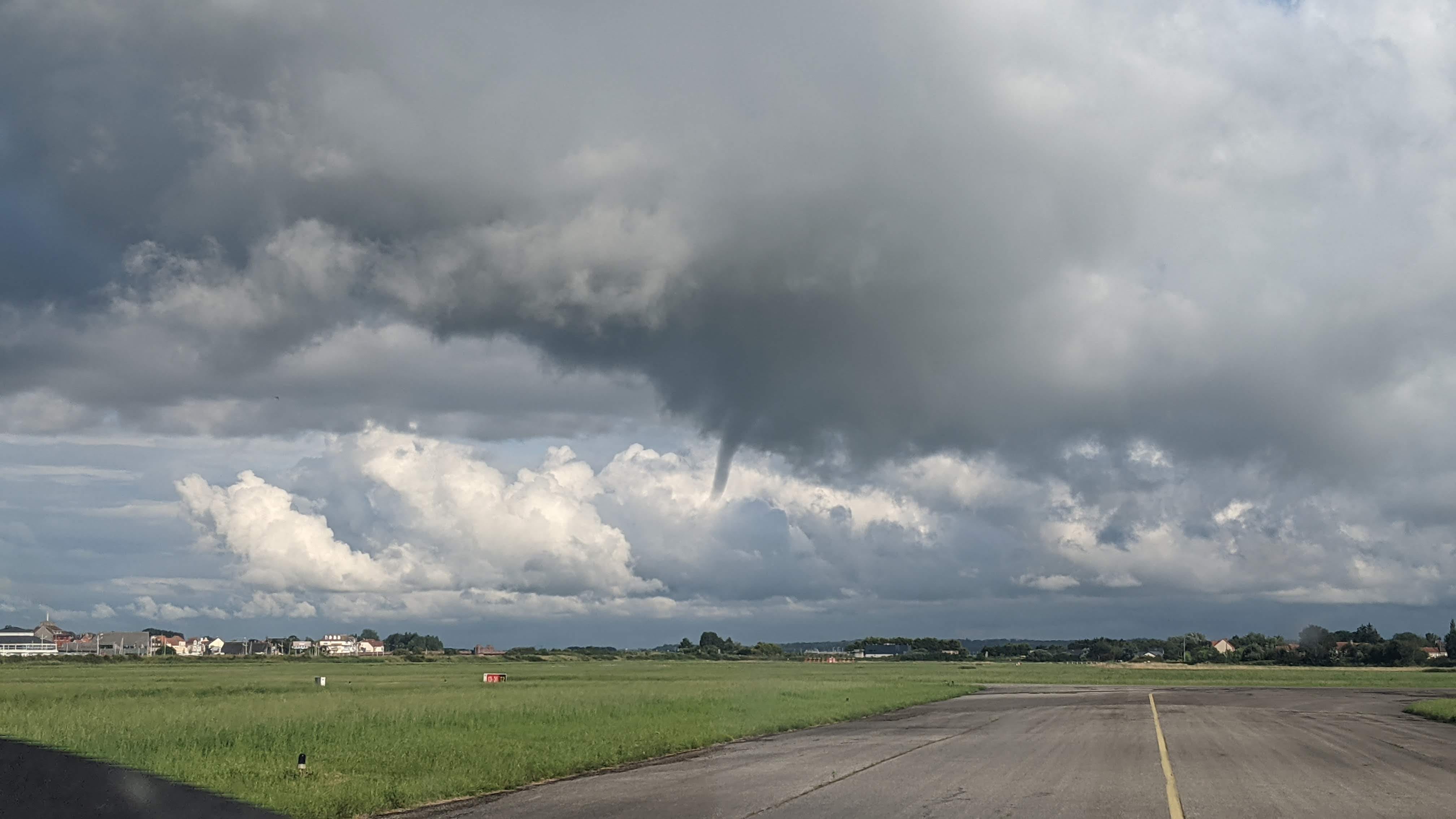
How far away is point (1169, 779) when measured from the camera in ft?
81.1

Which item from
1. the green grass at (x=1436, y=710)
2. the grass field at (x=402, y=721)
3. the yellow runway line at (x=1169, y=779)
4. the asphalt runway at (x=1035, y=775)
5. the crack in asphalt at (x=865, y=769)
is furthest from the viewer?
the green grass at (x=1436, y=710)

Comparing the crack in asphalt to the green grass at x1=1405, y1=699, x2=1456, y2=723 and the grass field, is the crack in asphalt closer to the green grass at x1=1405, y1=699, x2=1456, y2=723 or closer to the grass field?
the grass field

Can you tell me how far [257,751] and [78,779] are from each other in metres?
10.6

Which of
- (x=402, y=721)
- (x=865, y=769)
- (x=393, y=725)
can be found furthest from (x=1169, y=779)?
(x=402, y=721)

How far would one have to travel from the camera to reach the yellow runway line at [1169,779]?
1941 centimetres

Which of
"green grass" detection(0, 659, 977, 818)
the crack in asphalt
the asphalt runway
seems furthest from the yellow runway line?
"green grass" detection(0, 659, 977, 818)

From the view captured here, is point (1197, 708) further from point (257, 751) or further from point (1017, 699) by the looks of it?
point (257, 751)

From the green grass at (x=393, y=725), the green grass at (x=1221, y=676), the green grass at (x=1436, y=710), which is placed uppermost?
the green grass at (x=393, y=725)

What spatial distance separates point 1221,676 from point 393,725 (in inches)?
4921

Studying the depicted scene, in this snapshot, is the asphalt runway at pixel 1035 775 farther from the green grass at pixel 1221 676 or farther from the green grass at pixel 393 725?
the green grass at pixel 1221 676

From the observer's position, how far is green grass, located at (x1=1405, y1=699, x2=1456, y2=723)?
168 feet

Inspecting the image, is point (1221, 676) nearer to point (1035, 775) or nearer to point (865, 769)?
point (1035, 775)

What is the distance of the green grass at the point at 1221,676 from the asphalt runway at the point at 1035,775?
65.9m

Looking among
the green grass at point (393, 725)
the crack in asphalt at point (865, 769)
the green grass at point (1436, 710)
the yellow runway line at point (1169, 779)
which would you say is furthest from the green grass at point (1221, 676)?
the yellow runway line at point (1169, 779)
